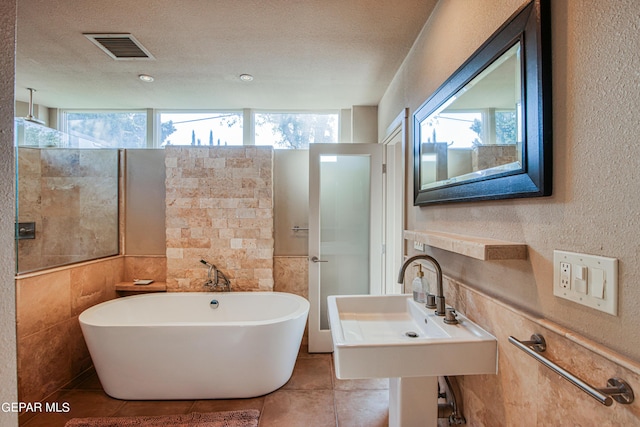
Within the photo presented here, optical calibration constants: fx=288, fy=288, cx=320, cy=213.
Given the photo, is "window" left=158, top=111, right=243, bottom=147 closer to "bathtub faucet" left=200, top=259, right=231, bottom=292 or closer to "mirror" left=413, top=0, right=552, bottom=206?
"bathtub faucet" left=200, top=259, right=231, bottom=292

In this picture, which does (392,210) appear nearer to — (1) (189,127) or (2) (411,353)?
(2) (411,353)

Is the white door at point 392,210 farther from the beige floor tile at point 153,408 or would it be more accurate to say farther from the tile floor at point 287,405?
the beige floor tile at point 153,408

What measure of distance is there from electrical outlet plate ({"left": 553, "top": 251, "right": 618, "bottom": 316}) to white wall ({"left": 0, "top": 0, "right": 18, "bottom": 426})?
51.5 inches

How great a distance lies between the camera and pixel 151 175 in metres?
3.08

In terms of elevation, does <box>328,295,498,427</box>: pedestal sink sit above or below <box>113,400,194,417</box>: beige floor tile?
above

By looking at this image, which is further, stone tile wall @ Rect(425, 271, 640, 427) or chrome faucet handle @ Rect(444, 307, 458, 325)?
chrome faucet handle @ Rect(444, 307, 458, 325)

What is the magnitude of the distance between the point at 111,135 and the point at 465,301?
3.99m

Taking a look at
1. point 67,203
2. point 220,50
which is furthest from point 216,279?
point 220,50

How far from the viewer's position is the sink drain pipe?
1.32 m

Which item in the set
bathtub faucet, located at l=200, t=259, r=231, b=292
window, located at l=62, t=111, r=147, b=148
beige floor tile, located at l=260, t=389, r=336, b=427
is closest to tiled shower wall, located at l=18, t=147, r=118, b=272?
window, located at l=62, t=111, r=147, b=148

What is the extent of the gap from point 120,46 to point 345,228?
7.73 feet

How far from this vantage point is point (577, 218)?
748mm

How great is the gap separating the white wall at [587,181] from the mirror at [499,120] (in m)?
0.04

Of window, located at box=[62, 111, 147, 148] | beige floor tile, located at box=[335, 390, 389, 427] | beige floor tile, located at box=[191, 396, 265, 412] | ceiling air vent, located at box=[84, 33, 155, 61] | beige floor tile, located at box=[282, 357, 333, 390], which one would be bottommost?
beige floor tile, located at box=[191, 396, 265, 412]
